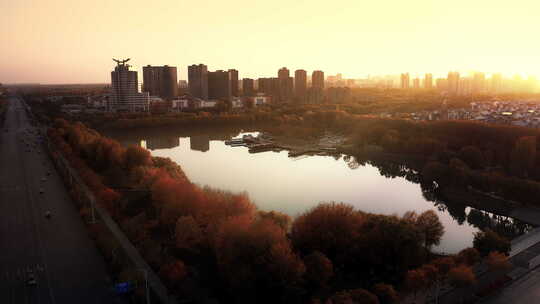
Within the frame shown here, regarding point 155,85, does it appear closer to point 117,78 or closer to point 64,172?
point 117,78

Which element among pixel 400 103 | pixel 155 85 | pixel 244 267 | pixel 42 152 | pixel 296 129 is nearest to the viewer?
pixel 244 267

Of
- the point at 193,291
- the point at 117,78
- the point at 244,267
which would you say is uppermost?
the point at 117,78

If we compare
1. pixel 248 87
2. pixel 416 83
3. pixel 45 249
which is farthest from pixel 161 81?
pixel 45 249

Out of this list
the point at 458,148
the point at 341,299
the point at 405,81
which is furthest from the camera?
the point at 405,81

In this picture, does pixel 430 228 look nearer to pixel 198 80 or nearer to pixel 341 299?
pixel 341 299

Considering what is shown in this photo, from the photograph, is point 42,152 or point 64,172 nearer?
point 64,172

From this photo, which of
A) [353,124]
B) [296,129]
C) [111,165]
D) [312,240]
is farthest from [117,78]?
[312,240]

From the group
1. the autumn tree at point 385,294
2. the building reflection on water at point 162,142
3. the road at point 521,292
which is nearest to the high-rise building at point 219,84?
the building reflection on water at point 162,142

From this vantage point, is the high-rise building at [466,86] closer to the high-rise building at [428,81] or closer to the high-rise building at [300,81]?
the high-rise building at [428,81]
